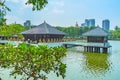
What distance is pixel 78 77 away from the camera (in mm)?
15805

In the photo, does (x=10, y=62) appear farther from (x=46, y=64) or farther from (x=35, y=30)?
(x=35, y=30)

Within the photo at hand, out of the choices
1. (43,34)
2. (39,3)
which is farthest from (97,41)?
(39,3)

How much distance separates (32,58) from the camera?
4742 millimetres

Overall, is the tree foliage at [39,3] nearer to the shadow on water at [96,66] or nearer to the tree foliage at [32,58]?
the tree foliage at [32,58]

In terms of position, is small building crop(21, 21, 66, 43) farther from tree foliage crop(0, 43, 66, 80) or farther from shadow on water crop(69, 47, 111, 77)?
tree foliage crop(0, 43, 66, 80)

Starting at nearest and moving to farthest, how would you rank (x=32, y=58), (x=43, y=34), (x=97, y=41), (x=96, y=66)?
1. (x=32, y=58)
2. (x=96, y=66)
3. (x=97, y=41)
4. (x=43, y=34)

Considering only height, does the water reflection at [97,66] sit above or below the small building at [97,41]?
below

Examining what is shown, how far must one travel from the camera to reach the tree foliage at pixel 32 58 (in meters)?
4.60

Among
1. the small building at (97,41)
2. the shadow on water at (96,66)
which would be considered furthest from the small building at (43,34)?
the shadow on water at (96,66)

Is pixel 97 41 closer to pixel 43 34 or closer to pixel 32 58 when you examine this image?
pixel 43 34

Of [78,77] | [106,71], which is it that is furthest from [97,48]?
[78,77]

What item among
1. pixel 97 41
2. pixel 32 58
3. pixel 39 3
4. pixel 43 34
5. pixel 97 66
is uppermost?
pixel 39 3

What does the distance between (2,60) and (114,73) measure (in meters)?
14.3

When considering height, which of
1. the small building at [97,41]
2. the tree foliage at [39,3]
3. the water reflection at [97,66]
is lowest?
the water reflection at [97,66]
